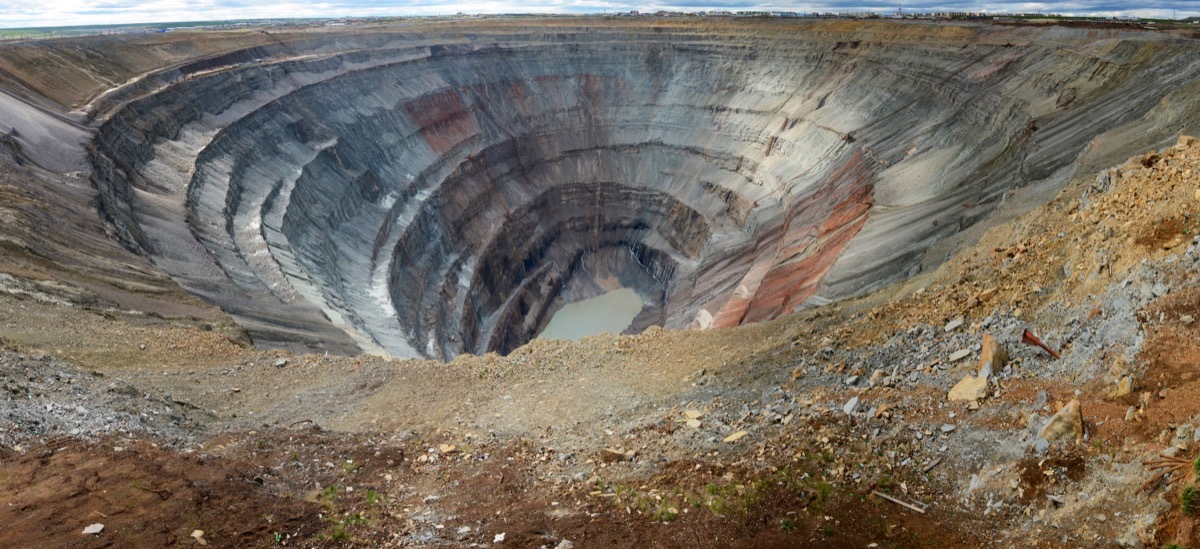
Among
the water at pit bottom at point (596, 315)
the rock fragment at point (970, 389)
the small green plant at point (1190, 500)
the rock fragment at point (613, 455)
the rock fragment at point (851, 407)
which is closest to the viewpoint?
the small green plant at point (1190, 500)

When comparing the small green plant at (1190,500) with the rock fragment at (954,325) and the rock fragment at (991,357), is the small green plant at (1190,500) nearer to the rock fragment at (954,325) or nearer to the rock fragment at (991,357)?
the rock fragment at (991,357)

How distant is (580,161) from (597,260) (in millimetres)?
9420

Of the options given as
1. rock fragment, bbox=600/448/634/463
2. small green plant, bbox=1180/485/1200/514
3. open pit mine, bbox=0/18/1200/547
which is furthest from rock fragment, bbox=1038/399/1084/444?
rock fragment, bbox=600/448/634/463

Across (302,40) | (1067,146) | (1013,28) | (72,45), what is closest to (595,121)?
(302,40)

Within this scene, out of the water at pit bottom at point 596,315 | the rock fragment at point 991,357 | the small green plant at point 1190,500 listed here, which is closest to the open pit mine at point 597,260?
the rock fragment at point 991,357

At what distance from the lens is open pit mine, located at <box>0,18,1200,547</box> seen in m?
10.6

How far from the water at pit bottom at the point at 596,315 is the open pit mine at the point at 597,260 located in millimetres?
1124

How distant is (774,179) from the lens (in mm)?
47625

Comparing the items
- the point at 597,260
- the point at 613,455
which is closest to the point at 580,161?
the point at 597,260

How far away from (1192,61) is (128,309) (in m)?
36.9

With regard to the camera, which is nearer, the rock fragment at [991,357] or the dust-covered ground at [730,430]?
the dust-covered ground at [730,430]

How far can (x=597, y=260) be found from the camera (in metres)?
56.8

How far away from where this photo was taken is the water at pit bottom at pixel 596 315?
47.8 metres

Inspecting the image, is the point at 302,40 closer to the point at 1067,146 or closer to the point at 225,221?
the point at 225,221
